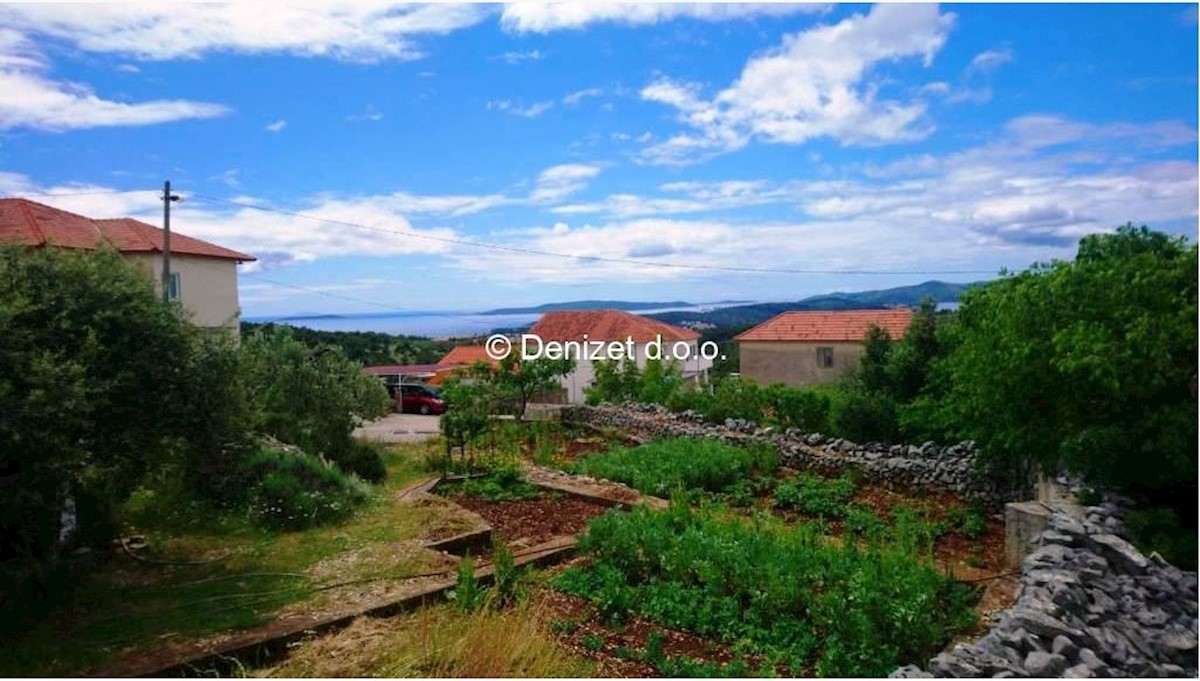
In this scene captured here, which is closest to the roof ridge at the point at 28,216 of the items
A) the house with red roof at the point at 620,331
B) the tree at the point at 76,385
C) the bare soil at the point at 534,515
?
the tree at the point at 76,385

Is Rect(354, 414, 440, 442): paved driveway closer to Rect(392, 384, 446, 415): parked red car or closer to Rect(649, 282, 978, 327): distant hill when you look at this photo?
Rect(392, 384, 446, 415): parked red car

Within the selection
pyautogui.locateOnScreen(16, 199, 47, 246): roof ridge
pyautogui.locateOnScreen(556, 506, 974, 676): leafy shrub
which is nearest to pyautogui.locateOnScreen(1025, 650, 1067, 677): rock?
pyautogui.locateOnScreen(556, 506, 974, 676): leafy shrub

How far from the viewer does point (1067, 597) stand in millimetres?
3990

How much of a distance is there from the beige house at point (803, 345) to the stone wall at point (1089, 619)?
17384mm

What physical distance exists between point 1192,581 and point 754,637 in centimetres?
252

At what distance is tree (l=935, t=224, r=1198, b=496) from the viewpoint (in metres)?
4.60

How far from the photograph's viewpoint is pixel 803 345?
23.6m

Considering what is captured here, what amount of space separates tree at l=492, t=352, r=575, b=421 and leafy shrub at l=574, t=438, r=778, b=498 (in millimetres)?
4315

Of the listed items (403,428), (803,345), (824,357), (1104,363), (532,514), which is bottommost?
(403,428)

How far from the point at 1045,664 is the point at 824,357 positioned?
20.5 meters

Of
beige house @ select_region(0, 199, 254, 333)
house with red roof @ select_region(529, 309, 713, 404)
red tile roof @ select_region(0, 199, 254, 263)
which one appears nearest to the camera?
red tile roof @ select_region(0, 199, 254, 263)

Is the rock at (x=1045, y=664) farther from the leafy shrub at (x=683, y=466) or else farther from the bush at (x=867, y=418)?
the bush at (x=867, y=418)

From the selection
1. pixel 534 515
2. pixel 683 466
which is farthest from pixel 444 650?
pixel 683 466

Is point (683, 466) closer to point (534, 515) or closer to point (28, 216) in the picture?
point (534, 515)
